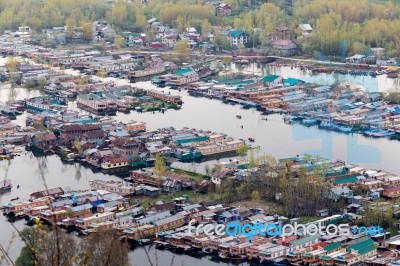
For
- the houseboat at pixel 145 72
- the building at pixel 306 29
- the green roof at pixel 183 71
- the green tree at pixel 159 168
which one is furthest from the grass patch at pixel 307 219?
the building at pixel 306 29

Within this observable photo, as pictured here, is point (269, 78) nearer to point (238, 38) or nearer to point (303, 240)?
point (238, 38)

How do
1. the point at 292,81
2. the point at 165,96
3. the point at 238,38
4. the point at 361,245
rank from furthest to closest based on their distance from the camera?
1. the point at 238,38
2. the point at 292,81
3. the point at 165,96
4. the point at 361,245

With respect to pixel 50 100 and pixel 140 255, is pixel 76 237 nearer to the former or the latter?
pixel 140 255

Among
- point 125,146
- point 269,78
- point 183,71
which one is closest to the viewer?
point 125,146

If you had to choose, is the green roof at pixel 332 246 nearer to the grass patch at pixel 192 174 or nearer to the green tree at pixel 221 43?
the grass patch at pixel 192 174

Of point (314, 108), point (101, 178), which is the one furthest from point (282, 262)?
point (314, 108)

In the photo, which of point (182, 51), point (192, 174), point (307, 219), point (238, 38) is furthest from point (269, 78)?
point (307, 219)
